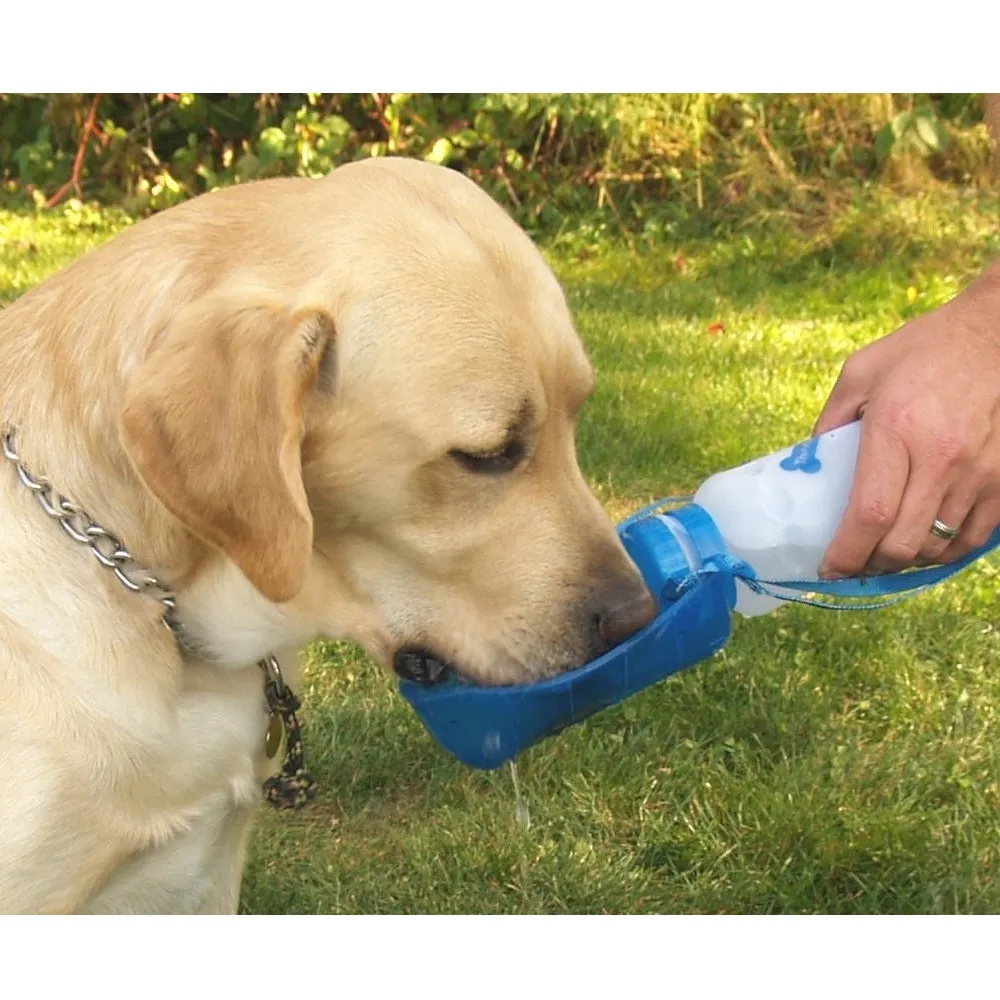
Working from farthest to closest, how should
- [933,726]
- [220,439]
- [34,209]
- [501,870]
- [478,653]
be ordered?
[34,209] → [933,726] → [501,870] → [478,653] → [220,439]

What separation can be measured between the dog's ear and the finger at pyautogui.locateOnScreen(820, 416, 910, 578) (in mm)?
1106

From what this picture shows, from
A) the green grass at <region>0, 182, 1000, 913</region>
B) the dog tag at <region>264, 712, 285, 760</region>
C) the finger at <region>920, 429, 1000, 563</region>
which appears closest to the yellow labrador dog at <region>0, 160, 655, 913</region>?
the dog tag at <region>264, 712, 285, 760</region>

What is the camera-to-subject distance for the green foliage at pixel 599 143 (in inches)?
385

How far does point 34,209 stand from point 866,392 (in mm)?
9561

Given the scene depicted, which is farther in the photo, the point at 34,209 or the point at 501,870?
the point at 34,209

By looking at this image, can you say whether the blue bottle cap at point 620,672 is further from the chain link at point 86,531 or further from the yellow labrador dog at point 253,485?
the chain link at point 86,531

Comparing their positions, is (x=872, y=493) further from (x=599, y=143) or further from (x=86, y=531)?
(x=599, y=143)

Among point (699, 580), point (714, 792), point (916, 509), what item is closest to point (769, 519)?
point (699, 580)

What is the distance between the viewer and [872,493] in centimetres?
268

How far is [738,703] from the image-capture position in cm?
409

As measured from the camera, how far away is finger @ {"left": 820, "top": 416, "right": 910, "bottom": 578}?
2672 mm

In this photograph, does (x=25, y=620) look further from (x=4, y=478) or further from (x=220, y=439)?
(x=220, y=439)

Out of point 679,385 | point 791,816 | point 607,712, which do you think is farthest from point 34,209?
point 791,816

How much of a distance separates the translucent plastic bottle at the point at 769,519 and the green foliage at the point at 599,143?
707 centimetres
